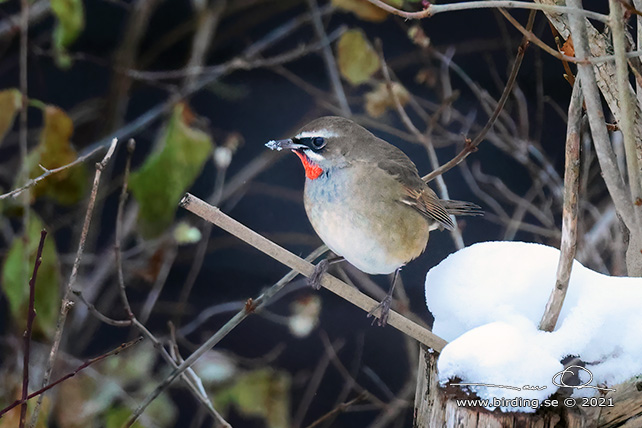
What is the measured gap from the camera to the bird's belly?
3.64 ft

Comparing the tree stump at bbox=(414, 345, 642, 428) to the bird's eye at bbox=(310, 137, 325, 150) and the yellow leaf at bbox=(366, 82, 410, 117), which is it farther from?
the yellow leaf at bbox=(366, 82, 410, 117)

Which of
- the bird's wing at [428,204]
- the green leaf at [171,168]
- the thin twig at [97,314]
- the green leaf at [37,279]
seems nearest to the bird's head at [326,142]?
the bird's wing at [428,204]

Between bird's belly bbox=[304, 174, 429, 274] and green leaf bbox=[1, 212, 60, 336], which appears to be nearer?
bird's belly bbox=[304, 174, 429, 274]

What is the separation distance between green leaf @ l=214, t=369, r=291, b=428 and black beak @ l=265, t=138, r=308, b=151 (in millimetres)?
986

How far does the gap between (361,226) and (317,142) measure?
15 centimetres

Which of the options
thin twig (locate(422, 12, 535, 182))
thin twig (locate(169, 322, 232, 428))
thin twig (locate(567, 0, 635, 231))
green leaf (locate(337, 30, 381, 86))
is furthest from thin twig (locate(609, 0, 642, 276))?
green leaf (locate(337, 30, 381, 86))

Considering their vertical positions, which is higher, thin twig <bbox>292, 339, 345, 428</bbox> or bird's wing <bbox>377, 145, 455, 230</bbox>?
bird's wing <bbox>377, 145, 455, 230</bbox>

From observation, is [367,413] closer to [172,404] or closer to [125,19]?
[172,404]

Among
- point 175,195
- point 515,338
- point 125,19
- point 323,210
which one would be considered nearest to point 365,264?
point 323,210

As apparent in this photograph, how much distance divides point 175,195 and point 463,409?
Result: 3.08ft

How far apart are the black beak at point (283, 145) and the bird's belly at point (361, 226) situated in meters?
0.08

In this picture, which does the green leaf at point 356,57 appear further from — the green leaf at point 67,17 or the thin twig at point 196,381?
the thin twig at point 196,381

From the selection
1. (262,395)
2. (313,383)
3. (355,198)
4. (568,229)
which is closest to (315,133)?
(355,198)

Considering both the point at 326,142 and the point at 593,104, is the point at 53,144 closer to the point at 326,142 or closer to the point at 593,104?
the point at 326,142
